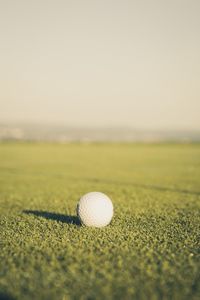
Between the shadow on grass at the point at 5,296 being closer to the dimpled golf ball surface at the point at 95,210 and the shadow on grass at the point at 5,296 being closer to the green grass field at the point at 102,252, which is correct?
the green grass field at the point at 102,252

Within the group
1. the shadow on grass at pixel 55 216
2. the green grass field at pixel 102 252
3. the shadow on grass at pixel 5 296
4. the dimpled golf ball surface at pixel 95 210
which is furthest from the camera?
the shadow on grass at pixel 55 216

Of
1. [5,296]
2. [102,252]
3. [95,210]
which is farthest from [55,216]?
[5,296]

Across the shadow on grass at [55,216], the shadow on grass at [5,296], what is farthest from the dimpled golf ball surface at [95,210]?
the shadow on grass at [5,296]

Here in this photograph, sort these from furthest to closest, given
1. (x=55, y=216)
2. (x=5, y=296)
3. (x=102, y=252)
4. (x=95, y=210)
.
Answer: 1. (x=55, y=216)
2. (x=95, y=210)
3. (x=102, y=252)
4. (x=5, y=296)

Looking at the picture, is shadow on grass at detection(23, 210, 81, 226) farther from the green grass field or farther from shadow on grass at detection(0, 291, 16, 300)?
shadow on grass at detection(0, 291, 16, 300)

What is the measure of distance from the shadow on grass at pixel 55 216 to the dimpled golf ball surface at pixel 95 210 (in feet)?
2.29

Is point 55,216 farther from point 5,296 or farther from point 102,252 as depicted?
point 5,296

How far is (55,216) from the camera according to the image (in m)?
10.7

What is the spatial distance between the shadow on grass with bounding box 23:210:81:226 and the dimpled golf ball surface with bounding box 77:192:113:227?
2.29 feet

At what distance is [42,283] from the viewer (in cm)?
553

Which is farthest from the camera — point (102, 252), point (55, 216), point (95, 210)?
point (55, 216)

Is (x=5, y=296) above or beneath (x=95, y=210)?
beneath

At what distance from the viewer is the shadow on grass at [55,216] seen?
32.2 feet

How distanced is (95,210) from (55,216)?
252 cm
